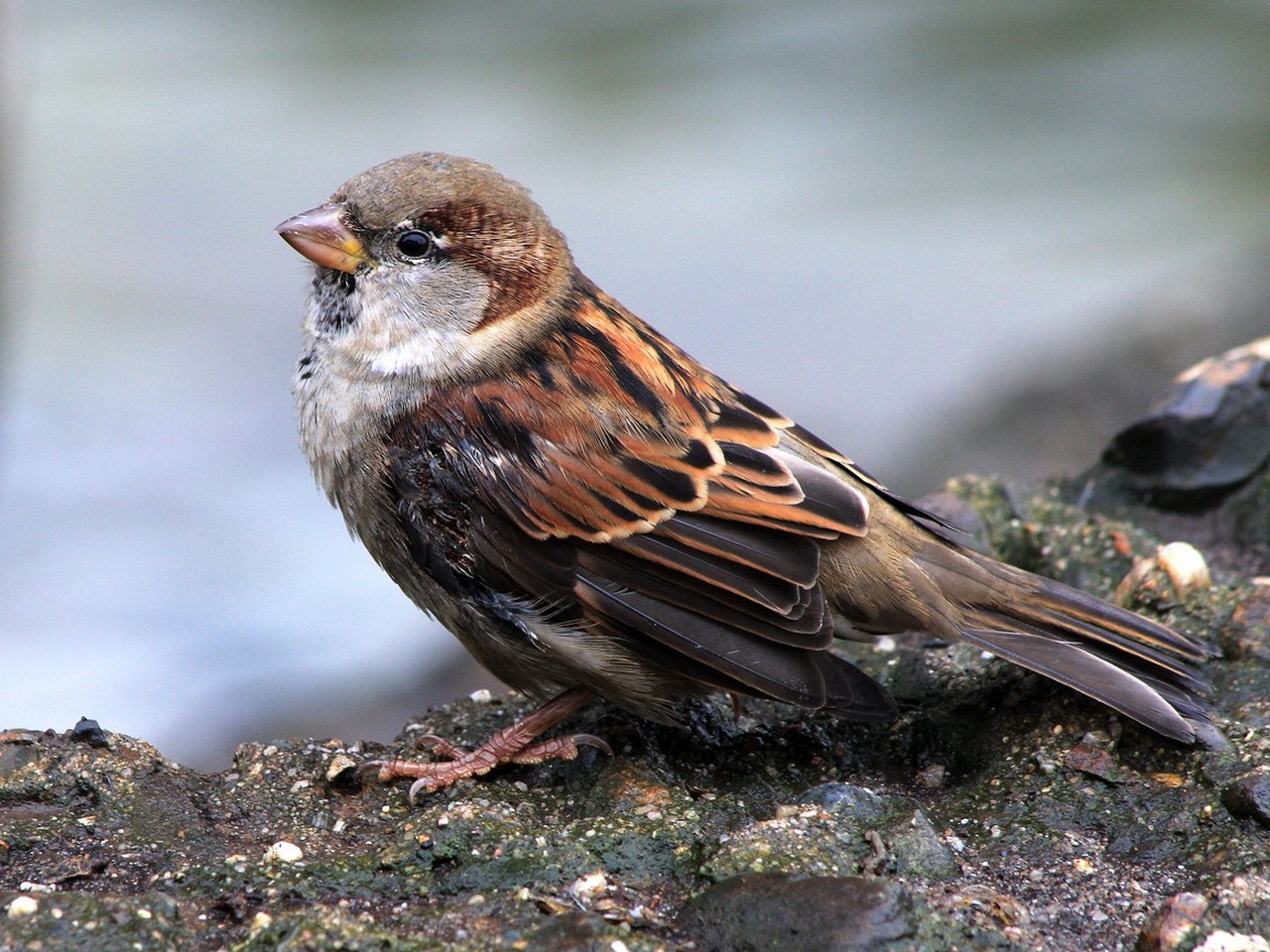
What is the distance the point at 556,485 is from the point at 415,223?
3.25ft

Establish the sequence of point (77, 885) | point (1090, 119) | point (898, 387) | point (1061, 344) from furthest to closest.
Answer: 1. point (1090, 119)
2. point (898, 387)
3. point (1061, 344)
4. point (77, 885)

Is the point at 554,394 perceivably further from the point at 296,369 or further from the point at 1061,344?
the point at 1061,344

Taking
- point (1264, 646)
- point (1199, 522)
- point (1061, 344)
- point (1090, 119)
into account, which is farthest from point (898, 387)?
point (1264, 646)

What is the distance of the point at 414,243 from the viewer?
461 cm

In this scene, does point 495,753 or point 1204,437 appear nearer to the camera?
point 495,753

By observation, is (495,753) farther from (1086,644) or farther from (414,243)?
(1086,644)

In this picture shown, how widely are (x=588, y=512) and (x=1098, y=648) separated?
150 centimetres

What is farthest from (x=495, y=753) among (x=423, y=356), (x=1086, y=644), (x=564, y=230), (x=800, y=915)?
(x=564, y=230)

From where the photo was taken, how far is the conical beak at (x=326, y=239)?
14.8 ft

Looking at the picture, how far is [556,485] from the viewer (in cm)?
422

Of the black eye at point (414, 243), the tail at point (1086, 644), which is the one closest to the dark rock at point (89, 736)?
the black eye at point (414, 243)

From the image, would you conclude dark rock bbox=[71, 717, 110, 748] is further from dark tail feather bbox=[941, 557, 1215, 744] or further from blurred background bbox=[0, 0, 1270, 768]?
blurred background bbox=[0, 0, 1270, 768]

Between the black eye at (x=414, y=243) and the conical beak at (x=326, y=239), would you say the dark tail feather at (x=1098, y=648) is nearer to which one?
the black eye at (x=414, y=243)

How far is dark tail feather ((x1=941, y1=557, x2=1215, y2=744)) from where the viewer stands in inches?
157
